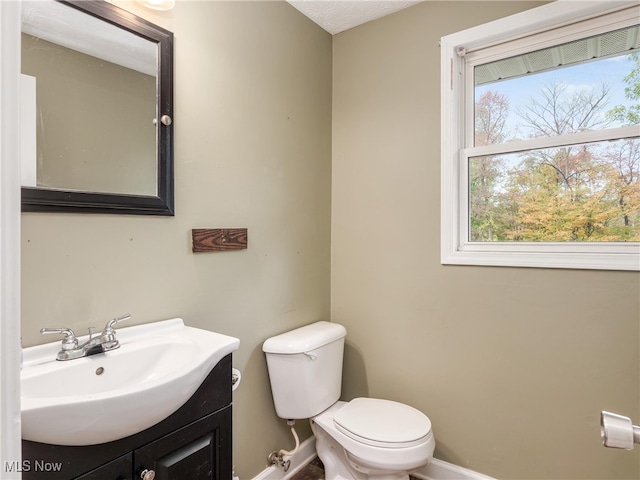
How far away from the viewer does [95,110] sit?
1101 millimetres

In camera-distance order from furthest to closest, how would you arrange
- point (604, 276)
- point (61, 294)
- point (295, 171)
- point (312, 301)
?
point (312, 301), point (295, 171), point (604, 276), point (61, 294)

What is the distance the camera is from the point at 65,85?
1.04 metres

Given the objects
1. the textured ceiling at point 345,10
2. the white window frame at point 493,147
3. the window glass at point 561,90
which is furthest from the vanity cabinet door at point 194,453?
the textured ceiling at point 345,10

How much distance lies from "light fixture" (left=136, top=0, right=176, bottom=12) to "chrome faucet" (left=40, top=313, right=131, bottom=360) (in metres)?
1.06

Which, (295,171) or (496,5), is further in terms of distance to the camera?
(295,171)

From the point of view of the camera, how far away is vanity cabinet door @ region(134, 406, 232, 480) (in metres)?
0.89

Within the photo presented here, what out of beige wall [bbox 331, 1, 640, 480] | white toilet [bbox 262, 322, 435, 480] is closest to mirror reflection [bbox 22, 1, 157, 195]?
white toilet [bbox 262, 322, 435, 480]

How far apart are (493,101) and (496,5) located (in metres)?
0.41

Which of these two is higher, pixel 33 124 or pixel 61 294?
pixel 33 124

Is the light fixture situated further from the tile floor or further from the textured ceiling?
the tile floor

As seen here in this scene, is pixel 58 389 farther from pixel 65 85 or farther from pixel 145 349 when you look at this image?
pixel 65 85

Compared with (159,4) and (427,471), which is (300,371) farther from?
(159,4)

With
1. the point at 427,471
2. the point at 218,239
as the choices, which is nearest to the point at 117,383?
the point at 218,239

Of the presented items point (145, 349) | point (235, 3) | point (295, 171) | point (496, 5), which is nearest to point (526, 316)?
point (295, 171)
